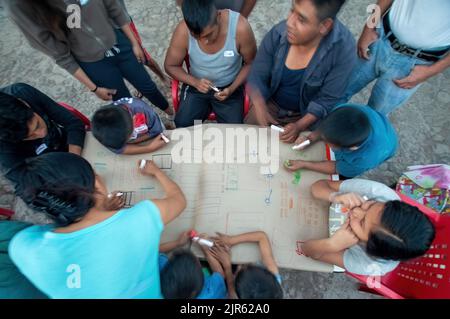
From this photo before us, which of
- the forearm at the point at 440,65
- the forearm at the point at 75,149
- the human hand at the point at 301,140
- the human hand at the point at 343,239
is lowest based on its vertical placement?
the human hand at the point at 343,239

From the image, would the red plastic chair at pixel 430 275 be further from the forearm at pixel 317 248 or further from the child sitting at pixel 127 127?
the child sitting at pixel 127 127

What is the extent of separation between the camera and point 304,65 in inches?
61.9

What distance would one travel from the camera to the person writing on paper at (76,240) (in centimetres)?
108

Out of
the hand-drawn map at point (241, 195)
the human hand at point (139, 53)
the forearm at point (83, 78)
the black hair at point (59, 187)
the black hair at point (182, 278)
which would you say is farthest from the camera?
the human hand at point (139, 53)

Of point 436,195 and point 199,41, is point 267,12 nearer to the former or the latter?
point 199,41

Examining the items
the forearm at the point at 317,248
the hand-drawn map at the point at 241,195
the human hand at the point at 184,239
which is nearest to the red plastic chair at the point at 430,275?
the forearm at the point at 317,248

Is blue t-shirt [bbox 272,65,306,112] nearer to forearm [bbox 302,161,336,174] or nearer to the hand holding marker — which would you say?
forearm [bbox 302,161,336,174]

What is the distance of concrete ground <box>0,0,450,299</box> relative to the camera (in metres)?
1.97

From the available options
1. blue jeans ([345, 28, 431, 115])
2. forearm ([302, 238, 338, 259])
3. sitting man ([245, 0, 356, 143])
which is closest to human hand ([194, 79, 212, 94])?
sitting man ([245, 0, 356, 143])

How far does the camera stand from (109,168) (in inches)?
62.0

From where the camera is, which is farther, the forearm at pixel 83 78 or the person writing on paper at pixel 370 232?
the forearm at pixel 83 78

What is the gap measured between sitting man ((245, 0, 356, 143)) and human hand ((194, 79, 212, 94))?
28 cm

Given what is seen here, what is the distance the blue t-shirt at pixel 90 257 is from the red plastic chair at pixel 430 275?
0.99 metres
